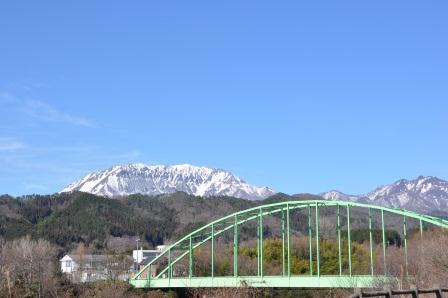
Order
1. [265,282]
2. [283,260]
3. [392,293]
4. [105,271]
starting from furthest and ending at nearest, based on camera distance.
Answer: [105,271] → [283,260] → [265,282] → [392,293]

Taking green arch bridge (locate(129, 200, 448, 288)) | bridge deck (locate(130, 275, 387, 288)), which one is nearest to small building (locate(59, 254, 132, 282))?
green arch bridge (locate(129, 200, 448, 288))

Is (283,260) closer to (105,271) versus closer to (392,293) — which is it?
(105,271)

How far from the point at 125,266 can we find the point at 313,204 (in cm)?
3592

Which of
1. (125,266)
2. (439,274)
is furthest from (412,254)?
(125,266)

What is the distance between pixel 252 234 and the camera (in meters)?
167

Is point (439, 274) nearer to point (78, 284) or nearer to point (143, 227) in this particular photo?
point (78, 284)

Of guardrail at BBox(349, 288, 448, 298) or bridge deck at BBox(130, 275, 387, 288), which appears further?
bridge deck at BBox(130, 275, 387, 288)

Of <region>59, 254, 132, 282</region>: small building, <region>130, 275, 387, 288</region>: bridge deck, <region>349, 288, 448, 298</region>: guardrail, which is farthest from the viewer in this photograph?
→ <region>59, 254, 132, 282</region>: small building

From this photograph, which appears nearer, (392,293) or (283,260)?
(392,293)

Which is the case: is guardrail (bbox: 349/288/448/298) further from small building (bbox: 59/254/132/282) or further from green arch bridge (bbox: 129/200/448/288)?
small building (bbox: 59/254/132/282)

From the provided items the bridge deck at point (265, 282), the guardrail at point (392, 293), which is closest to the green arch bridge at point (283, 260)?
the bridge deck at point (265, 282)

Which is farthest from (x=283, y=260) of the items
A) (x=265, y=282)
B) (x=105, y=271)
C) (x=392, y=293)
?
(x=392, y=293)

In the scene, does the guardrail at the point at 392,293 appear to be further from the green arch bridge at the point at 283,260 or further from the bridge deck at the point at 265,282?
the bridge deck at the point at 265,282

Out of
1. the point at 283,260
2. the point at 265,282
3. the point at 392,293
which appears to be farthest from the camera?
the point at 283,260
